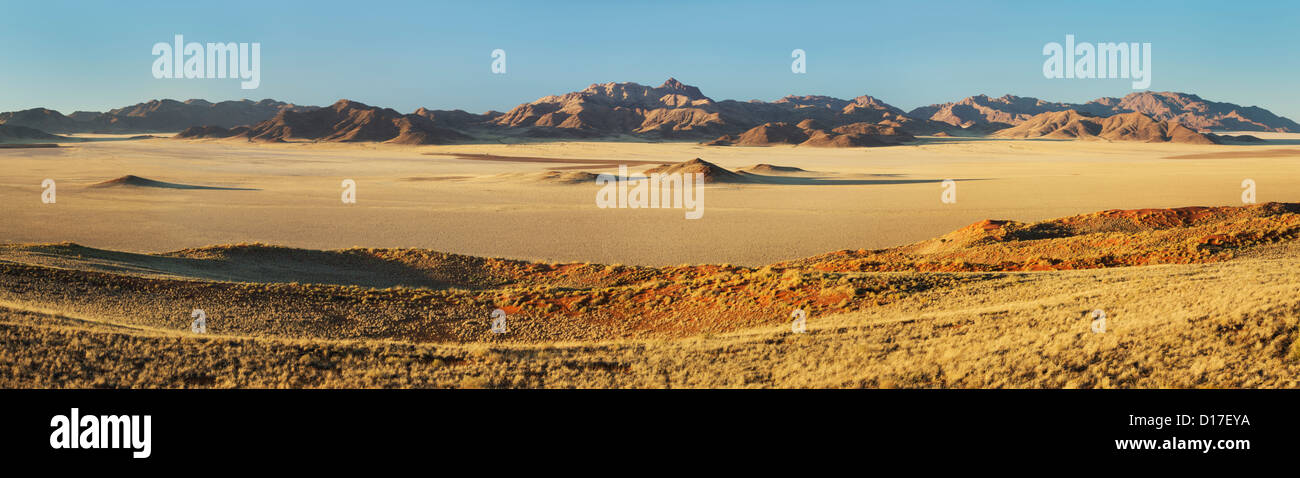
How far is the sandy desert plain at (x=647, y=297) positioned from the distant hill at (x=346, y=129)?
106 meters

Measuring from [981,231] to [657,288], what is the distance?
1374cm

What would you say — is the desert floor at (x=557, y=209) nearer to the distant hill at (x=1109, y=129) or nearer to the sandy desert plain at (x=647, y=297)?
the sandy desert plain at (x=647, y=297)

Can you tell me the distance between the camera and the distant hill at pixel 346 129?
459 ft

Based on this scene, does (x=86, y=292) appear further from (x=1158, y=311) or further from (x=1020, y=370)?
(x=1158, y=311)

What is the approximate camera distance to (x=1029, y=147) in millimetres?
126188

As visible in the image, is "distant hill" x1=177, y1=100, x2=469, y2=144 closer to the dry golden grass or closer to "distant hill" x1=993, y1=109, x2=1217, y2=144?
the dry golden grass

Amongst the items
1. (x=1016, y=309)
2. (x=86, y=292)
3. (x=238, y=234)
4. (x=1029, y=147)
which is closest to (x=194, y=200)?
(x=238, y=234)

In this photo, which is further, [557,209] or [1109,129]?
[1109,129]

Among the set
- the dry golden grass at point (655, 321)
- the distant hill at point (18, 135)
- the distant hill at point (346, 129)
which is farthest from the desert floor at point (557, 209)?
the distant hill at point (18, 135)

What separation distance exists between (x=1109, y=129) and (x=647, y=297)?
185193 mm

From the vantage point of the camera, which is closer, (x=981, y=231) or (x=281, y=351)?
(x=281, y=351)

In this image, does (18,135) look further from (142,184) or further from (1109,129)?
(1109,129)

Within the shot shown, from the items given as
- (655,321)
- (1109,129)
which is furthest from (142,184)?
(1109,129)

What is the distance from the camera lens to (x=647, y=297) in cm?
1562
